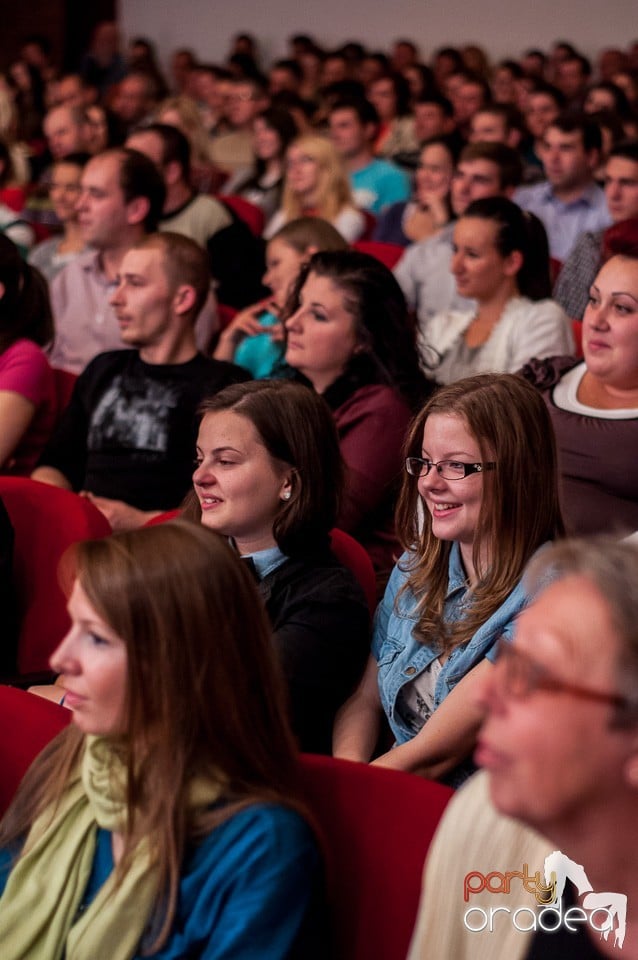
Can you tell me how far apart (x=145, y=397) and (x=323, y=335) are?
511 mm

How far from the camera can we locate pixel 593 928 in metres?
1.20

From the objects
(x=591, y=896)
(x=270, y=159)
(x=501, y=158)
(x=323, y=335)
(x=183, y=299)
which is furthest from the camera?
(x=270, y=159)

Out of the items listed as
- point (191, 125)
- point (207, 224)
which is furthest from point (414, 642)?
point (191, 125)

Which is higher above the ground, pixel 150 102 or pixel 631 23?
pixel 631 23

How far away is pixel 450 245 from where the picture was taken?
4.57m

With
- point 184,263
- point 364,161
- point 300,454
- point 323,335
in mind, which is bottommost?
point 300,454

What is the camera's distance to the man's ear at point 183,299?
328cm

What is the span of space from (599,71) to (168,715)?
1004 centimetres

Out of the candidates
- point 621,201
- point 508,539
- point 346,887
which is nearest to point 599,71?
point 621,201

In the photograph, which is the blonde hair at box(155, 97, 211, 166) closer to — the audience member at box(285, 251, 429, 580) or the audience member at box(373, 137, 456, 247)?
the audience member at box(373, 137, 456, 247)

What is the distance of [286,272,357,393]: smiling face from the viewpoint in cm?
298

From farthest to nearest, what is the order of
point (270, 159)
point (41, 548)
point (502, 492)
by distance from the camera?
point (270, 159) → point (41, 548) → point (502, 492)

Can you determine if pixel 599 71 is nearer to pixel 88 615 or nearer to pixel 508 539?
pixel 508 539

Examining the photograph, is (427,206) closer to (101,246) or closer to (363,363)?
(101,246)
